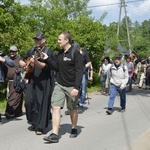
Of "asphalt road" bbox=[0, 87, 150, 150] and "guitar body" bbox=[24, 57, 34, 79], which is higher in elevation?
"guitar body" bbox=[24, 57, 34, 79]

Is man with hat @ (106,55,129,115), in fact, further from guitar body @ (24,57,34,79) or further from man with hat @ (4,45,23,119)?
guitar body @ (24,57,34,79)

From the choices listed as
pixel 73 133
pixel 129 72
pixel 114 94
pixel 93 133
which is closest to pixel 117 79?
pixel 114 94

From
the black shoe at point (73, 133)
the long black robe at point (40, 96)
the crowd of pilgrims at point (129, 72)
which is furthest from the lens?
the crowd of pilgrims at point (129, 72)

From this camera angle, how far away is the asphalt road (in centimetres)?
587

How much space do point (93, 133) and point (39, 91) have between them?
1.39 m

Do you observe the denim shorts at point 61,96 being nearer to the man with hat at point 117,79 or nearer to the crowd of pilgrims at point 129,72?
the man with hat at point 117,79

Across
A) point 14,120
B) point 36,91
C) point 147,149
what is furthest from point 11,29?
point 147,149

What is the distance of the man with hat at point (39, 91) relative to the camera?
21.3 ft

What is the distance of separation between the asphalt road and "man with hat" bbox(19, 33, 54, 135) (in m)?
0.30

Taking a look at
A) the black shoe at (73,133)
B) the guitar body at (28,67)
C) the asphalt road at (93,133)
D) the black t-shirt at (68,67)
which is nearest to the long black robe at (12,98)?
the asphalt road at (93,133)

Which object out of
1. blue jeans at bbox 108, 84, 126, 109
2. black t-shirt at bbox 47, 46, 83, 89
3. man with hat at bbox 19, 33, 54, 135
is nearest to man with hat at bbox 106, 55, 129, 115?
blue jeans at bbox 108, 84, 126, 109

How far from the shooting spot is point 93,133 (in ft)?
22.5

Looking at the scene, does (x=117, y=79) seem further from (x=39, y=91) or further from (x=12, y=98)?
(x=39, y=91)

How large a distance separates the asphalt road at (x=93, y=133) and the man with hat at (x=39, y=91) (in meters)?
0.30
